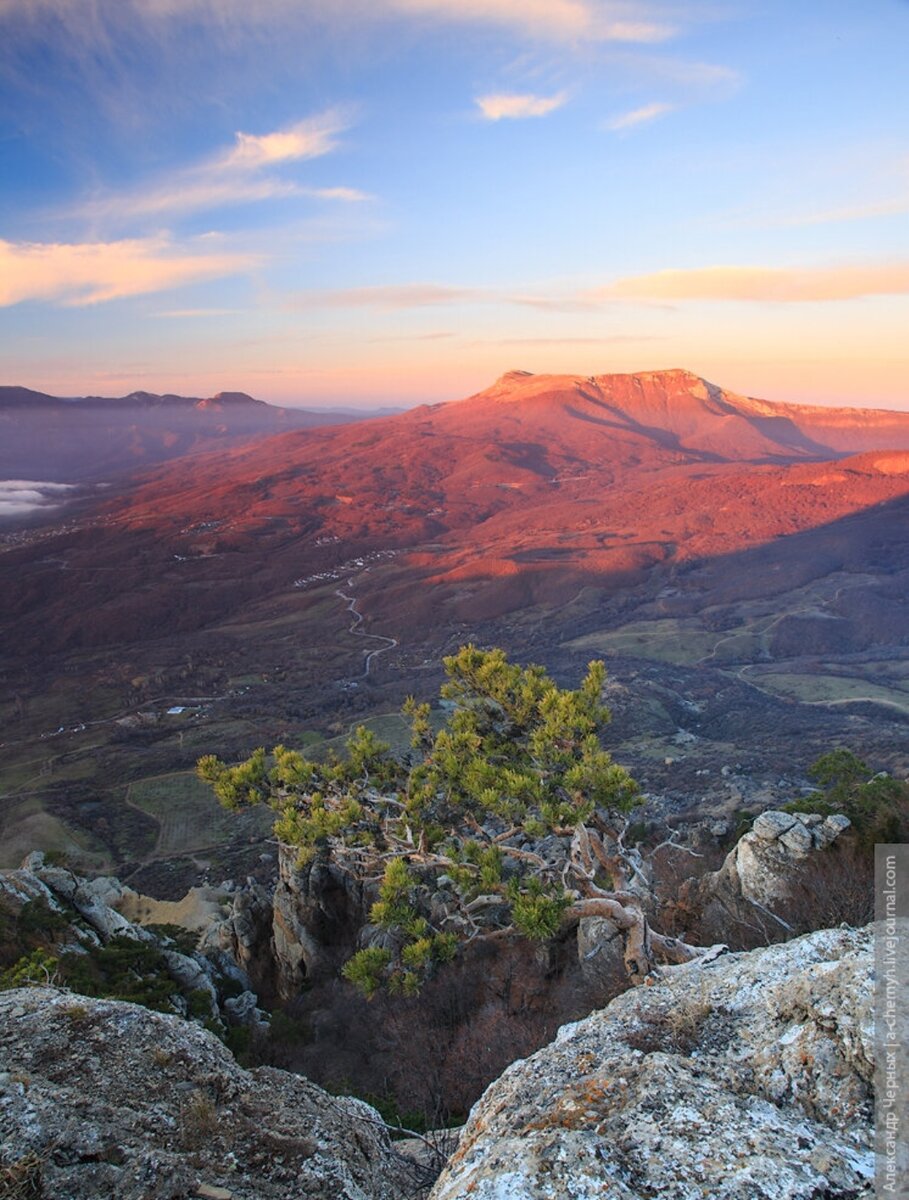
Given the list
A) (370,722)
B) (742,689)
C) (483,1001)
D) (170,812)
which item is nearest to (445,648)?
(370,722)

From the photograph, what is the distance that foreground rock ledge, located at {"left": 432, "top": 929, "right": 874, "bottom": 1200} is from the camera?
375 centimetres

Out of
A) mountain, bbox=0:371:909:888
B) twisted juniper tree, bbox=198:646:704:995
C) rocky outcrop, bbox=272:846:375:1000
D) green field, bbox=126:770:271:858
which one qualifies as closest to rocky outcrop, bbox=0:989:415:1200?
twisted juniper tree, bbox=198:646:704:995

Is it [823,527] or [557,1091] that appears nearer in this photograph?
[557,1091]

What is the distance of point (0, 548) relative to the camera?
15975cm

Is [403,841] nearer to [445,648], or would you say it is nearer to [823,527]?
[445,648]

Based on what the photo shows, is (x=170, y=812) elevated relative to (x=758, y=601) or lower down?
lower down

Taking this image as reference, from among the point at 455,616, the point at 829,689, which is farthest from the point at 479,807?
the point at 455,616

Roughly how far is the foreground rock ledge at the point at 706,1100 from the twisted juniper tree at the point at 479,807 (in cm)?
316

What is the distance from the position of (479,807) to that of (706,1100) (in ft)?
24.6

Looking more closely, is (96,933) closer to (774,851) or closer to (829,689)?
(774,851)

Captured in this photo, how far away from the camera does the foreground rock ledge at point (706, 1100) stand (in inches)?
147

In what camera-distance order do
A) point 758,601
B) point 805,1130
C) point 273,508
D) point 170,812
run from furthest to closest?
point 273,508 < point 758,601 < point 170,812 < point 805,1130

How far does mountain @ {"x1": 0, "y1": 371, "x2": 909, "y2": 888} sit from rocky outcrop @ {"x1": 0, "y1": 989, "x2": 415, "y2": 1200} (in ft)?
114

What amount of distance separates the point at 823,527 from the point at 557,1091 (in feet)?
526
